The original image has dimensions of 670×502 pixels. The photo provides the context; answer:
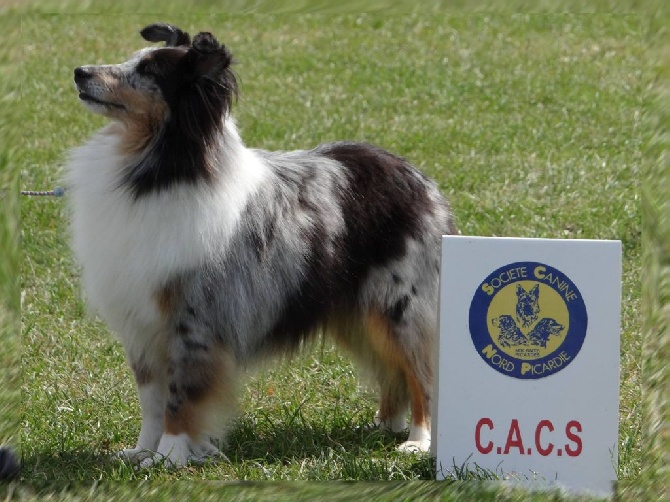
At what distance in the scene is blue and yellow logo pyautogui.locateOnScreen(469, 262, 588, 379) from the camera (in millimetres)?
3900

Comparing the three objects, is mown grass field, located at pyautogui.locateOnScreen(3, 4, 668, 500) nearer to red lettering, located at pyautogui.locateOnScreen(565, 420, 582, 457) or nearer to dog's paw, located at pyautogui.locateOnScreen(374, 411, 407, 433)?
dog's paw, located at pyautogui.locateOnScreen(374, 411, 407, 433)

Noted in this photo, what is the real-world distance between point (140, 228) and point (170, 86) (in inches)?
23.5

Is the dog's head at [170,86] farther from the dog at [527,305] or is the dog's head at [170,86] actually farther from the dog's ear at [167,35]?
the dog at [527,305]

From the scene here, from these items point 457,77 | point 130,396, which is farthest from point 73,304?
point 457,77

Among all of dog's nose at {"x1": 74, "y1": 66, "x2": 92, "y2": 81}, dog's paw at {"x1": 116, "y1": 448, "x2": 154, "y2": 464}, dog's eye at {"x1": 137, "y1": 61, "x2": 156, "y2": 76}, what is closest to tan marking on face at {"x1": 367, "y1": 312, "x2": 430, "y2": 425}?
dog's paw at {"x1": 116, "y1": 448, "x2": 154, "y2": 464}

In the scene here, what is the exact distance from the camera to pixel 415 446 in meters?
4.58

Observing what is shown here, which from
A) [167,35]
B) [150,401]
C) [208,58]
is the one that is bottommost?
[150,401]

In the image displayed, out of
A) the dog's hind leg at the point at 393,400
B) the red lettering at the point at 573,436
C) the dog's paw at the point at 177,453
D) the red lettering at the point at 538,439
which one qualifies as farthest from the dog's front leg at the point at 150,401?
the red lettering at the point at 573,436

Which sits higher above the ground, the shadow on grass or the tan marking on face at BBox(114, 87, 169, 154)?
the tan marking on face at BBox(114, 87, 169, 154)

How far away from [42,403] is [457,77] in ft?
21.3

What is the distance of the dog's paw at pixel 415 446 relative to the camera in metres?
4.51

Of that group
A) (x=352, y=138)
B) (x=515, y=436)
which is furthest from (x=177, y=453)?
(x=352, y=138)

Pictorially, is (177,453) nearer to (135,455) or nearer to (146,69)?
(135,455)

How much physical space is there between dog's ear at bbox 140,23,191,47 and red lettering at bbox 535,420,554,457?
217cm
